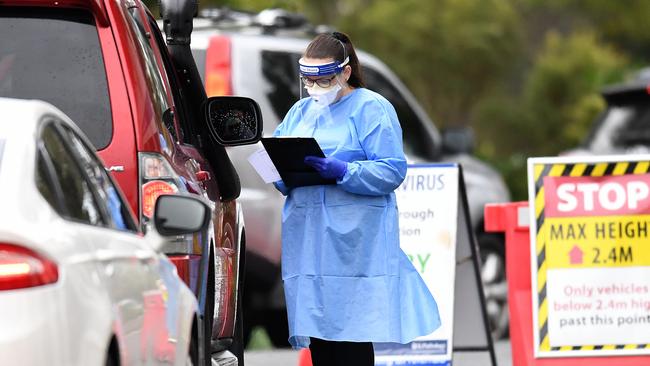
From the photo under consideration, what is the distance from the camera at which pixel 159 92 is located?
24.1ft

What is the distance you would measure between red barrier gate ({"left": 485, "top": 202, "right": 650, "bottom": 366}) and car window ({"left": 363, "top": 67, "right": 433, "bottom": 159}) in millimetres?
3602

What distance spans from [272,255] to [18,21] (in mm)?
5662

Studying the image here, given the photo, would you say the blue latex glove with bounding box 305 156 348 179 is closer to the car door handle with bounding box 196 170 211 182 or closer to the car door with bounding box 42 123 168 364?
the car door handle with bounding box 196 170 211 182

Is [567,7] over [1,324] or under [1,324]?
over

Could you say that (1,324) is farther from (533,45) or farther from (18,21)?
(533,45)

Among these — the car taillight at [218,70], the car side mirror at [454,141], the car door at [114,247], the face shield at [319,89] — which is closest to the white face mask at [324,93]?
the face shield at [319,89]

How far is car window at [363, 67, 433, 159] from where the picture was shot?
46.3ft

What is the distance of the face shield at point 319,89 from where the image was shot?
8.20 meters

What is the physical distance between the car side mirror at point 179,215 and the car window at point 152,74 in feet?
3.74

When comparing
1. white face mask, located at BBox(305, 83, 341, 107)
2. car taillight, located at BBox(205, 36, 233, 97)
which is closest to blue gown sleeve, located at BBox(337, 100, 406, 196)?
white face mask, located at BBox(305, 83, 341, 107)

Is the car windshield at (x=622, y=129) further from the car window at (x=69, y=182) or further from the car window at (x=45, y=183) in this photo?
the car window at (x=45, y=183)

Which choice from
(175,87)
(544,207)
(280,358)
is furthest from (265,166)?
(280,358)

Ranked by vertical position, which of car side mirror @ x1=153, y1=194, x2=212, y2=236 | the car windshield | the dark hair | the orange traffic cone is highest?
the car windshield

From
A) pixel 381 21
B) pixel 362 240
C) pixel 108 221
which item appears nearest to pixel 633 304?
pixel 362 240
